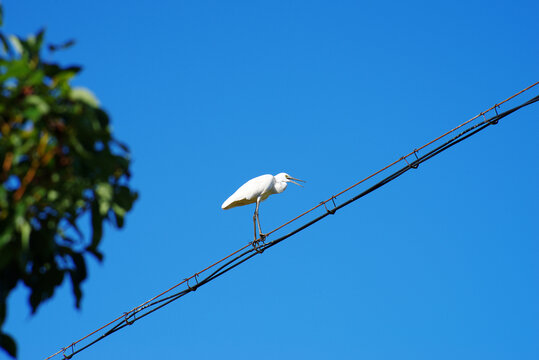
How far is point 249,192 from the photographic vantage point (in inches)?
431

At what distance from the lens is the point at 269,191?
11.3 m

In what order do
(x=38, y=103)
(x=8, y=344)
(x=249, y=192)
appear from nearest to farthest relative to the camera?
(x=38, y=103) → (x=8, y=344) → (x=249, y=192)

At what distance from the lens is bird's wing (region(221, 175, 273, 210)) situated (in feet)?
35.8

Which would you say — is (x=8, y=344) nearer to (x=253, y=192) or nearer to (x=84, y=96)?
(x=84, y=96)

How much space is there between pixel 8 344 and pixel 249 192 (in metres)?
7.49

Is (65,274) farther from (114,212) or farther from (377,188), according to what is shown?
(377,188)

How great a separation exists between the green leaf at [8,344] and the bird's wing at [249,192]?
7339 mm

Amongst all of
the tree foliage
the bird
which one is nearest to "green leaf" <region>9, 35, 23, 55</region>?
the tree foliage

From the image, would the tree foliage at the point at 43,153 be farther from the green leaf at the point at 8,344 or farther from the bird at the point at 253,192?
the bird at the point at 253,192

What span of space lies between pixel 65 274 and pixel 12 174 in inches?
27.2

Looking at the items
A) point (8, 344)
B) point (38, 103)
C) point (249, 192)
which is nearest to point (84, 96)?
point (38, 103)

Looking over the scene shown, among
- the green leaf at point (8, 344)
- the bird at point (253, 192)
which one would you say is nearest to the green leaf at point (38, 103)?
the green leaf at point (8, 344)

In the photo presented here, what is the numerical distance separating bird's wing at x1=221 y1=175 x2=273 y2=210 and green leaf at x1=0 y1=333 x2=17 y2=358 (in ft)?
24.1

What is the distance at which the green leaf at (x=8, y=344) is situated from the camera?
353cm
